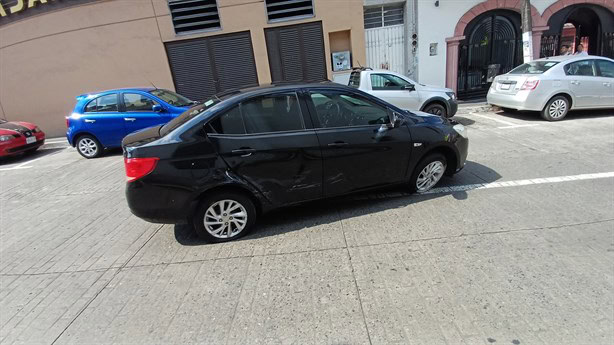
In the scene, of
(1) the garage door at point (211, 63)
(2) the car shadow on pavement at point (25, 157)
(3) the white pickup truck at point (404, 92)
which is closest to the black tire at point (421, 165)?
(3) the white pickup truck at point (404, 92)

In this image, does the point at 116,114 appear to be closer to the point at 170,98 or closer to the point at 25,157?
the point at 170,98

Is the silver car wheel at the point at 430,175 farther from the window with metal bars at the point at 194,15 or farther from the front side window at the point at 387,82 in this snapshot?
the window with metal bars at the point at 194,15

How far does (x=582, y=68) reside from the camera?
8023 millimetres

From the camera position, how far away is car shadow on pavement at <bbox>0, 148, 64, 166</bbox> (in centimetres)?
898

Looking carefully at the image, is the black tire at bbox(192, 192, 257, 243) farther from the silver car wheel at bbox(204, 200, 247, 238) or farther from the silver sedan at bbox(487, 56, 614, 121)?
the silver sedan at bbox(487, 56, 614, 121)

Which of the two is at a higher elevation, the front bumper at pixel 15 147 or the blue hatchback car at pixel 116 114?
the blue hatchback car at pixel 116 114

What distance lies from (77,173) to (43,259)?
4.00 metres

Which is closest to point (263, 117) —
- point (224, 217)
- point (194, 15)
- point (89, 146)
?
point (224, 217)

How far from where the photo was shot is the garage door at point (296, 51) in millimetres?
11164

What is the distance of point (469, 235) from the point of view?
3410 mm

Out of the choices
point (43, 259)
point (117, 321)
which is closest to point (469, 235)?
point (117, 321)

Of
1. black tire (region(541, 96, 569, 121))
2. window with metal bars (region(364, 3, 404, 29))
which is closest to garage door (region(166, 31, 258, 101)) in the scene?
window with metal bars (region(364, 3, 404, 29))

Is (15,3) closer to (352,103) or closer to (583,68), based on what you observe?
(352,103)

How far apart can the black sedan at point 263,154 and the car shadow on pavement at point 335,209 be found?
0.91 ft
